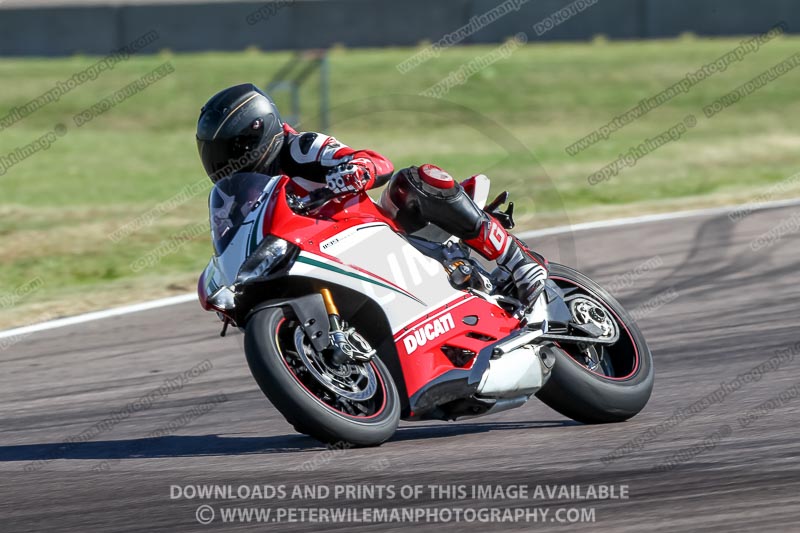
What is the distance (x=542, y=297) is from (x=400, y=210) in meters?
0.86

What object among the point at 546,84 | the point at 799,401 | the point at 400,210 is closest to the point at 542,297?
the point at 400,210

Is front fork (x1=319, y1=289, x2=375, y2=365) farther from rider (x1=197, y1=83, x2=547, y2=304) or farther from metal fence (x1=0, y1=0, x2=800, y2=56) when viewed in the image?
metal fence (x1=0, y1=0, x2=800, y2=56)

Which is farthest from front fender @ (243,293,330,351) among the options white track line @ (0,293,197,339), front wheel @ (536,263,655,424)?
white track line @ (0,293,197,339)

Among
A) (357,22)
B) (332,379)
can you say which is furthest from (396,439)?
(357,22)

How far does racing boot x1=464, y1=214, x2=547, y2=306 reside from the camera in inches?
242

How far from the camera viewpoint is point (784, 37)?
28297mm

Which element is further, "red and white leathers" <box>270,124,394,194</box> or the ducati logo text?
the ducati logo text

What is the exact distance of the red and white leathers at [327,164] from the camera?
567 centimetres

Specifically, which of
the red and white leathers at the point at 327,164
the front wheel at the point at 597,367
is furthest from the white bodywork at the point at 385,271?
the front wheel at the point at 597,367

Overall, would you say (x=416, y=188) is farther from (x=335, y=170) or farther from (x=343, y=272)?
(x=343, y=272)

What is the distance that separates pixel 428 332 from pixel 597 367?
1.12 m

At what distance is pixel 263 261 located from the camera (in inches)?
215

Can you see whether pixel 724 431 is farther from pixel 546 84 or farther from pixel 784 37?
pixel 784 37

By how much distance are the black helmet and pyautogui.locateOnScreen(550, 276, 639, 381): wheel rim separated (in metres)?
1.72
